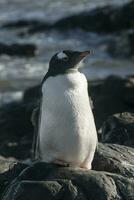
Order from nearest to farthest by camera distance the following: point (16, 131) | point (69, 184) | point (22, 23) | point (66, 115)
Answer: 1. point (69, 184)
2. point (66, 115)
3. point (16, 131)
4. point (22, 23)

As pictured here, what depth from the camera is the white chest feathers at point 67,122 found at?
702 centimetres

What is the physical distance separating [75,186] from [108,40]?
2217 centimetres

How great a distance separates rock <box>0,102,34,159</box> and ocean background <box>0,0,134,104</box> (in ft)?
8.60

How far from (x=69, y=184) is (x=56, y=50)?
67.0 ft

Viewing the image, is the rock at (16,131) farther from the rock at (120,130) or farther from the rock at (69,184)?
the rock at (69,184)

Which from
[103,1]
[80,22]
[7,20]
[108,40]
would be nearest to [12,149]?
[108,40]

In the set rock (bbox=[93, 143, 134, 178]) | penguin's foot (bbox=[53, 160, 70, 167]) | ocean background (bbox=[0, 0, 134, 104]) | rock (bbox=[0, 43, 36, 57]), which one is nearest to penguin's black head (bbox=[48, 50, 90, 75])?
penguin's foot (bbox=[53, 160, 70, 167])

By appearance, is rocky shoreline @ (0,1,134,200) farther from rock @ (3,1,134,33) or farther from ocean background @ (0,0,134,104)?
ocean background @ (0,0,134,104)

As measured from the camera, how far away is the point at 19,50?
26922mm

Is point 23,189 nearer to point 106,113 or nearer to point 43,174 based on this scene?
point 43,174

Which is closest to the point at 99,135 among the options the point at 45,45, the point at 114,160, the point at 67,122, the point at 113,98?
the point at 113,98

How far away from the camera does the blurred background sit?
1548 cm

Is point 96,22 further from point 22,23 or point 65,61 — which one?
point 65,61

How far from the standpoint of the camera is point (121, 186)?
275 inches
